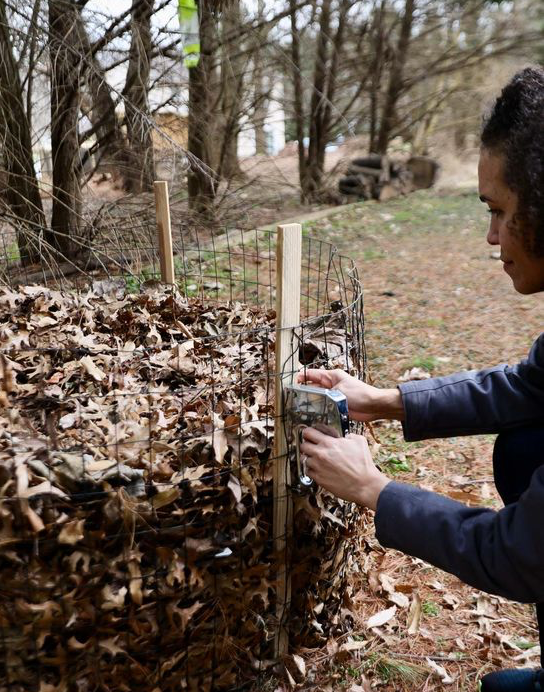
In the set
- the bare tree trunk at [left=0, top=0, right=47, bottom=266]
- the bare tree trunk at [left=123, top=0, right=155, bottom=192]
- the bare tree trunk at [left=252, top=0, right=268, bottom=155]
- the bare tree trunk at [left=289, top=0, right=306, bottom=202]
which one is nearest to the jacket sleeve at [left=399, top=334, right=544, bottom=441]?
the bare tree trunk at [left=123, top=0, right=155, bottom=192]

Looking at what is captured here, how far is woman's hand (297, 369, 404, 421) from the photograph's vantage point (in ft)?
6.85

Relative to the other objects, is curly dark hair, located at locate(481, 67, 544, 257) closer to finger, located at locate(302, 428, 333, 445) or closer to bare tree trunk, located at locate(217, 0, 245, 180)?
finger, located at locate(302, 428, 333, 445)

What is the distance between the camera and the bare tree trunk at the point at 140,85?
466 centimetres

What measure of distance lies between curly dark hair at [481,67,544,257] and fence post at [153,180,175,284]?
2333 mm

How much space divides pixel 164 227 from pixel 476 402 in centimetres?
222

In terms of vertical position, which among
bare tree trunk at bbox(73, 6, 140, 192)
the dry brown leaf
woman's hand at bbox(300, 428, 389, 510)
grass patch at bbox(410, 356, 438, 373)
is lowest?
the dry brown leaf

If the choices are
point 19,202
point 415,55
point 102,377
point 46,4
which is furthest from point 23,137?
point 415,55

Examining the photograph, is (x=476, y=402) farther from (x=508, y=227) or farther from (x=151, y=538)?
(x=151, y=538)

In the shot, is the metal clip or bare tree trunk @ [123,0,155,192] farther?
bare tree trunk @ [123,0,155,192]

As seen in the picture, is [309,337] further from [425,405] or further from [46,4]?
[46,4]

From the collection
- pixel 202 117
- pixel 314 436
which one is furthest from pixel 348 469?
pixel 202 117

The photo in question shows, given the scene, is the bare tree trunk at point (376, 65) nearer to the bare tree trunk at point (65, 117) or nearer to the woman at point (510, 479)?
the bare tree trunk at point (65, 117)

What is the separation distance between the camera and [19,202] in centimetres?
528

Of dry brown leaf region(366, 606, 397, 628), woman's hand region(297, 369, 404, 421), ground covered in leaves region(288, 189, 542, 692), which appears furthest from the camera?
dry brown leaf region(366, 606, 397, 628)
